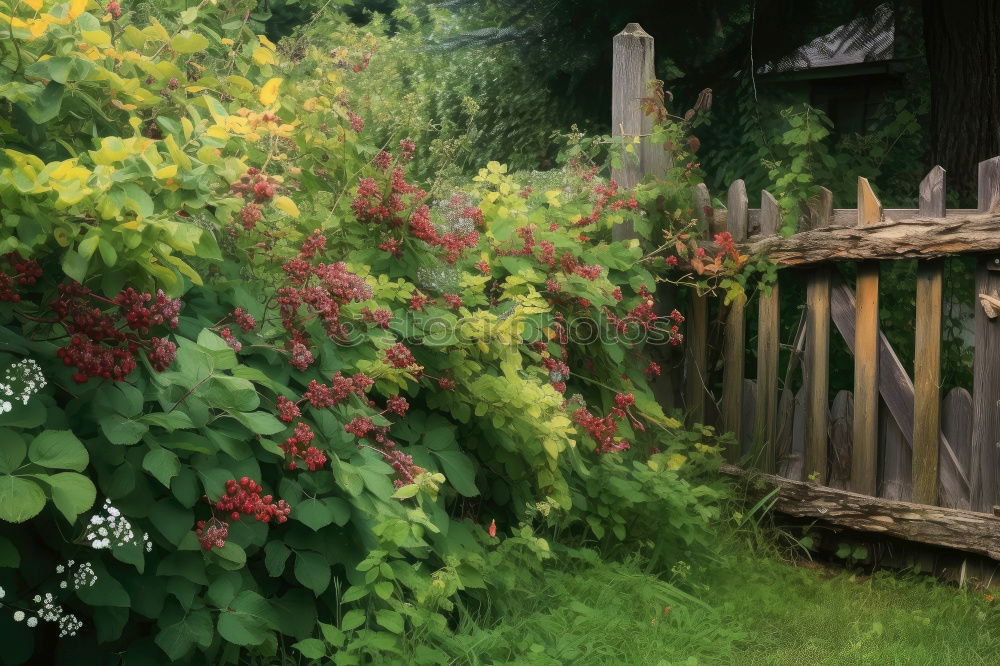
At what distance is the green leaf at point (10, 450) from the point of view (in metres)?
2.18

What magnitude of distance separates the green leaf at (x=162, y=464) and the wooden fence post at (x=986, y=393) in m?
3.28

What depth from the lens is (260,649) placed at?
2660mm

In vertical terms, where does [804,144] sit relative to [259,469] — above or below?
above

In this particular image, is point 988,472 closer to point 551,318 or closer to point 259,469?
point 551,318

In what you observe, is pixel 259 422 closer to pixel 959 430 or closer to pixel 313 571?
pixel 313 571

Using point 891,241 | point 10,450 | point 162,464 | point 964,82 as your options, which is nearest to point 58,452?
point 10,450

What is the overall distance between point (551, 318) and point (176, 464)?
6.33 feet

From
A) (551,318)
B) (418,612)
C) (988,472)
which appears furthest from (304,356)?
(988,472)

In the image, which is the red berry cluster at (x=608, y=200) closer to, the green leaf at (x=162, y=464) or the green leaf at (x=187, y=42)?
the green leaf at (x=187, y=42)

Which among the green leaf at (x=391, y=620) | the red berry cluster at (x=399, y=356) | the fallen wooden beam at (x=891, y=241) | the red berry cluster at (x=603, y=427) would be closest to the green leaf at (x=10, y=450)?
the green leaf at (x=391, y=620)

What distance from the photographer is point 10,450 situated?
86.6 inches

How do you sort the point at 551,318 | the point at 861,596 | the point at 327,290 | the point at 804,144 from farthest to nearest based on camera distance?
the point at 804,144 < the point at 861,596 < the point at 551,318 < the point at 327,290

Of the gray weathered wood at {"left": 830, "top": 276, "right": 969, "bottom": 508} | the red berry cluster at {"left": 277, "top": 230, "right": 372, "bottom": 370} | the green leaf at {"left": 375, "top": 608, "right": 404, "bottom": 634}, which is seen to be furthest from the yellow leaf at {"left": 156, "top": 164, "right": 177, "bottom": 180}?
the gray weathered wood at {"left": 830, "top": 276, "right": 969, "bottom": 508}

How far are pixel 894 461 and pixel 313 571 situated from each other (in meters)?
2.97
